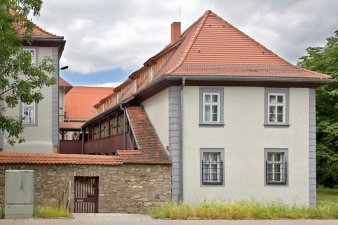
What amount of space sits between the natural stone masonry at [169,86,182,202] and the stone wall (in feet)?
1.05

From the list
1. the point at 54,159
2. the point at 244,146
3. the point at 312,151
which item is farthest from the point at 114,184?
the point at 312,151

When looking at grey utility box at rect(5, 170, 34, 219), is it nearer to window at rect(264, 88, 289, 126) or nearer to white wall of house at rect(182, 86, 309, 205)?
white wall of house at rect(182, 86, 309, 205)

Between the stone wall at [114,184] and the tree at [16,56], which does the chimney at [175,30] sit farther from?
the tree at [16,56]

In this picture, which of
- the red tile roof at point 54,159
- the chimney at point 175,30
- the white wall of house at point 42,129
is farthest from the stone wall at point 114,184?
the chimney at point 175,30

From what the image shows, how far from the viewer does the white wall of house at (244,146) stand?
28.0 meters

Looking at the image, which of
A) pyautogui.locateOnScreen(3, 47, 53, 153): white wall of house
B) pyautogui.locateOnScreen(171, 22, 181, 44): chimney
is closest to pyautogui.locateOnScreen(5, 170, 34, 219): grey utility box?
pyautogui.locateOnScreen(3, 47, 53, 153): white wall of house

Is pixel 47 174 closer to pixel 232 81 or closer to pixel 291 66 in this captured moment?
pixel 232 81

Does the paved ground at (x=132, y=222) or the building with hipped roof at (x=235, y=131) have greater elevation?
the building with hipped roof at (x=235, y=131)

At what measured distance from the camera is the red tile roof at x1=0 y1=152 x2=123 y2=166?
25.5 m

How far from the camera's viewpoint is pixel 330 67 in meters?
43.1

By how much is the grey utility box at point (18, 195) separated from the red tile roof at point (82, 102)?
5132 centimetres

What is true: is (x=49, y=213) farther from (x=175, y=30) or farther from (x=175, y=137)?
(x=175, y=30)

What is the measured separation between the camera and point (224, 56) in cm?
3009

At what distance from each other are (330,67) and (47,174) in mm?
23590
